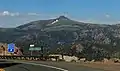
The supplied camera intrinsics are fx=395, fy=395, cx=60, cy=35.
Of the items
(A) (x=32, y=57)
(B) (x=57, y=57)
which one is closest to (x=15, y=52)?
(A) (x=32, y=57)

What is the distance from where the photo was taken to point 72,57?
216 feet

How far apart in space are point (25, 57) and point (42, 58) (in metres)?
5.15

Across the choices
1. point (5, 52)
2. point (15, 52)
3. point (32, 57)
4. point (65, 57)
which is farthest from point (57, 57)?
point (5, 52)

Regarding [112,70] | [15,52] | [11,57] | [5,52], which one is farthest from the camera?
[5,52]

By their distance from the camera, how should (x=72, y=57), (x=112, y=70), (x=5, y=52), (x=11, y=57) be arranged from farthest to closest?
(x=5, y=52)
(x=11, y=57)
(x=72, y=57)
(x=112, y=70)

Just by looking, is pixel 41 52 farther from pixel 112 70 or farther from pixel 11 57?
pixel 112 70

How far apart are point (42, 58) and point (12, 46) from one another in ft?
34.6

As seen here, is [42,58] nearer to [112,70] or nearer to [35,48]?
[35,48]

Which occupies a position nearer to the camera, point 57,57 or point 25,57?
point 57,57

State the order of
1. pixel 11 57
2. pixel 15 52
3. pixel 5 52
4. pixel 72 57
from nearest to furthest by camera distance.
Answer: pixel 72 57
pixel 11 57
pixel 15 52
pixel 5 52

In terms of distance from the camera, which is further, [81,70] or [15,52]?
[15,52]

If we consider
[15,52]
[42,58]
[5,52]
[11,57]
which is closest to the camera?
[42,58]

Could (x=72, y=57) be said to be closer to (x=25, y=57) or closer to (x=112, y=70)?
(x=25, y=57)

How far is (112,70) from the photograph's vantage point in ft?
109
